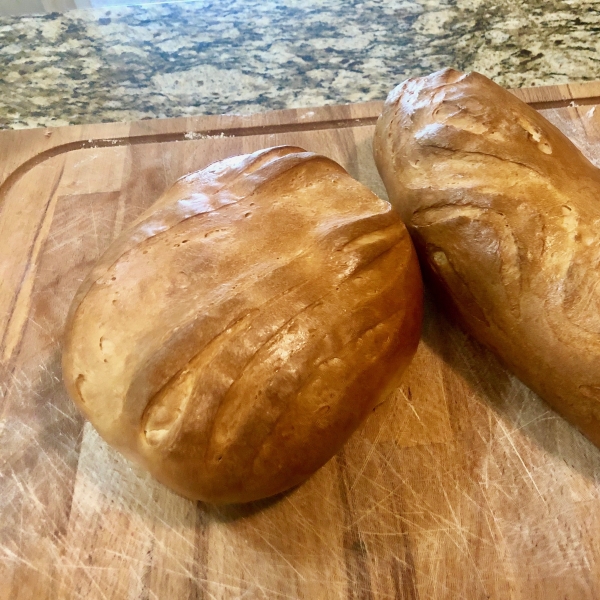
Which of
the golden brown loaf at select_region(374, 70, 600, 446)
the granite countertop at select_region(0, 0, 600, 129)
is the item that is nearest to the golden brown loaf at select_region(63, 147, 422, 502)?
the golden brown loaf at select_region(374, 70, 600, 446)

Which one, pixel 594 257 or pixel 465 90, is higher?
pixel 465 90

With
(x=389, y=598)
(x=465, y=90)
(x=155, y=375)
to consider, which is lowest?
(x=389, y=598)

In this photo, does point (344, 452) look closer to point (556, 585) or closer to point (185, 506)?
point (185, 506)

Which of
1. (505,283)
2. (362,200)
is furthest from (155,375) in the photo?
(505,283)

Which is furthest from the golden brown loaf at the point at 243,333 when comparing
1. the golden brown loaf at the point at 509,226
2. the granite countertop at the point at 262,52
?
the granite countertop at the point at 262,52

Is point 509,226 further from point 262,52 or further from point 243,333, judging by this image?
point 262,52

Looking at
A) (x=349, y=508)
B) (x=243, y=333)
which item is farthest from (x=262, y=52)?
(x=349, y=508)
